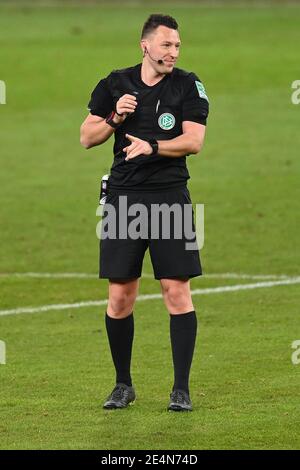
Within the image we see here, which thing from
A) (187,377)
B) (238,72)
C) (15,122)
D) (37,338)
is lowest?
(187,377)

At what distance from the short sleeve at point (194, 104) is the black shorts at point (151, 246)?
0.52m

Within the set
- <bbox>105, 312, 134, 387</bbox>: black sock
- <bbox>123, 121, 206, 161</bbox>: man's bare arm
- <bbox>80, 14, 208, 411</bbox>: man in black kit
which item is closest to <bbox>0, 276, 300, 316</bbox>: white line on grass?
Answer: <bbox>105, 312, 134, 387</bbox>: black sock

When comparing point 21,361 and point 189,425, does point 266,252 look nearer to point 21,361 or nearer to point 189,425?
point 21,361

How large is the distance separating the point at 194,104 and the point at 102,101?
66cm

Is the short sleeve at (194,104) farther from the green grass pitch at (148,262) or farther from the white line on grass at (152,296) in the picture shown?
the white line on grass at (152,296)

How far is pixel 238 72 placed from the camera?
36.6 m

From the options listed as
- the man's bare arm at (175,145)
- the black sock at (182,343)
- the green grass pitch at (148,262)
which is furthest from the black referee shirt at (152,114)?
the green grass pitch at (148,262)

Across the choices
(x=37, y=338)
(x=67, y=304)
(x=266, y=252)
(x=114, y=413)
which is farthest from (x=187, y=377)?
(x=266, y=252)

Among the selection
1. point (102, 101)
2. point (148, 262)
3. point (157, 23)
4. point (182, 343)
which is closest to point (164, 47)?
point (157, 23)

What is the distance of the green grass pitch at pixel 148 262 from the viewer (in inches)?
392

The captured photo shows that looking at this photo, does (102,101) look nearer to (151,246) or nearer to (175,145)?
(175,145)

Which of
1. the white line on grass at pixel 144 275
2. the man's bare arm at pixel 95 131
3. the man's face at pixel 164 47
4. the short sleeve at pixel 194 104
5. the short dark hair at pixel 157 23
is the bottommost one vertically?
the man's bare arm at pixel 95 131

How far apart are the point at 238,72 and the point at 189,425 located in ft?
90.0

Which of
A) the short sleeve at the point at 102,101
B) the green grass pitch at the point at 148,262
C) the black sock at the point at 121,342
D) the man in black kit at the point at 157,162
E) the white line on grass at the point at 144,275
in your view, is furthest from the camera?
the white line on grass at the point at 144,275
